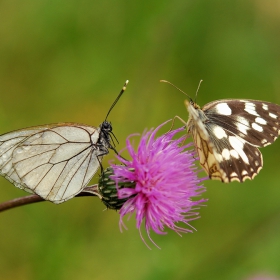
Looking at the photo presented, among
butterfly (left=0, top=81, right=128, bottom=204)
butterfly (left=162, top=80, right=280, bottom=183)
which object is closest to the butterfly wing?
butterfly (left=0, top=81, right=128, bottom=204)

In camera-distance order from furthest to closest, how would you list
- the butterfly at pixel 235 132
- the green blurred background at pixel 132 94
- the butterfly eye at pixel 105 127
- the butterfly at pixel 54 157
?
1. the green blurred background at pixel 132 94
2. the butterfly eye at pixel 105 127
3. the butterfly at pixel 235 132
4. the butterfly at pixel 54 157

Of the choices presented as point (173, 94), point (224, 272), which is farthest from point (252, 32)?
point (224, 272)

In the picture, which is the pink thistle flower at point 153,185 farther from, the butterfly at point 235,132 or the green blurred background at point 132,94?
the green blurred background at point 132,94

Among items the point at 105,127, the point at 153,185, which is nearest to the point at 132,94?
the point at 105,127

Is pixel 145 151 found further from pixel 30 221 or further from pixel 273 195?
pixel 273 195

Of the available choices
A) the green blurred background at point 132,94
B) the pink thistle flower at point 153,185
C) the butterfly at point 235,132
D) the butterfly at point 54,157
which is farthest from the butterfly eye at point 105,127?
the green blurred background at point 132,94

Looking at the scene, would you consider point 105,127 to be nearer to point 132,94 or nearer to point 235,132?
point 235,132
